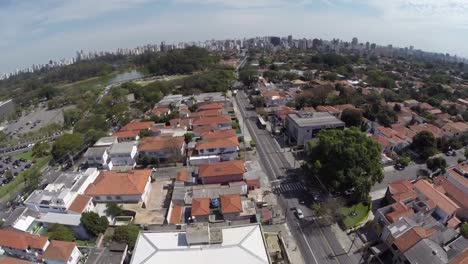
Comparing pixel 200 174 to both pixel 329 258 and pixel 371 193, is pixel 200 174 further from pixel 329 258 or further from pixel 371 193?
pixel 371 193

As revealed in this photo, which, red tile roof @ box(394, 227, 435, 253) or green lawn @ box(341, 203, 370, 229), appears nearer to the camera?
red tile roof @ box(394, 227, 435, 253)

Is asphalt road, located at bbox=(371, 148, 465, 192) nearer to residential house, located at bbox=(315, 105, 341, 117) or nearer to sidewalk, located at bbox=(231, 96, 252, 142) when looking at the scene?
residential house, located at bbox=(315, 105, 341, 117)

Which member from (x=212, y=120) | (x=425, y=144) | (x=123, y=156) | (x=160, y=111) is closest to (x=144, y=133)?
(x=123, y=156)

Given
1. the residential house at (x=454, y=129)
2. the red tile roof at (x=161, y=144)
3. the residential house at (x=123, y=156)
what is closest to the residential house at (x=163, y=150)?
the red tile roof at (x=161, y=144)

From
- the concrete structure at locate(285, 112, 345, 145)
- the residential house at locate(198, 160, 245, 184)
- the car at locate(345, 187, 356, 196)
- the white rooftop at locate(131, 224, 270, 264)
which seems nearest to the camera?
the white rooftop at locate(131, 224, 270, 264)

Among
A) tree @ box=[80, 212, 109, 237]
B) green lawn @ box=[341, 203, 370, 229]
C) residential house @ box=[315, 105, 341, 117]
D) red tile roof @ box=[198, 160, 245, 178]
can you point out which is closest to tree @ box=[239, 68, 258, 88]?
residential house @ box=[315, 105, 341, 117]

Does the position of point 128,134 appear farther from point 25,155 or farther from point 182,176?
point 25,155
